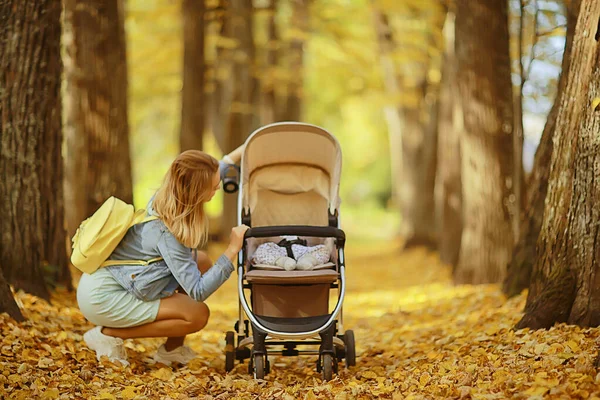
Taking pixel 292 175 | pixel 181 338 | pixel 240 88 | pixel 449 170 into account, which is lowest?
pixel 181 338

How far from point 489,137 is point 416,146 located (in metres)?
8.82

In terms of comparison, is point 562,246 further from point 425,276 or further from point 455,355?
point 425,276

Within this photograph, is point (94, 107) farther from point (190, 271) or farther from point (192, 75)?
point (192, 75)

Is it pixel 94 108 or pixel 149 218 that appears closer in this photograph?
pixel 149 218

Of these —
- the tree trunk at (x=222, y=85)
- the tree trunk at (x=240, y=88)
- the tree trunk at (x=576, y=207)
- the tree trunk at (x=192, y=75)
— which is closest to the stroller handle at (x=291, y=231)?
the tree trunk at (x=576, y=207)

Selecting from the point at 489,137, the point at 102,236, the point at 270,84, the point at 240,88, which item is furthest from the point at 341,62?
the point at 102,236

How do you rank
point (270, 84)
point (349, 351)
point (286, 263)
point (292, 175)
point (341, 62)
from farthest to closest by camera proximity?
point (341, 62) → point (270, 84) → point (292, 175) → point (349, 351) → point (286, 263)

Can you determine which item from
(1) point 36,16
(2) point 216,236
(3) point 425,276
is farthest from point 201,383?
(2) point 216,236

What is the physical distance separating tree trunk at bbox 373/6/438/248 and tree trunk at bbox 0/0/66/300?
33.2 feet

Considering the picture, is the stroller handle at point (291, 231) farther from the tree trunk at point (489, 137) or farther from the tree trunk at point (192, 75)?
the tree trunk at point (192, 75)

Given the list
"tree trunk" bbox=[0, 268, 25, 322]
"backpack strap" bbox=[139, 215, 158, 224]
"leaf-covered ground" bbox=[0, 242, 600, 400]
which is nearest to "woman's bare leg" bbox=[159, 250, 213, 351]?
"leaf-covered ground" bbox=[0, 242, 600, 400]

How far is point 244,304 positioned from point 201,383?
0.60 m

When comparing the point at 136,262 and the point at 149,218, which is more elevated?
the point at 149,218

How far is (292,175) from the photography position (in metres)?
6.39
